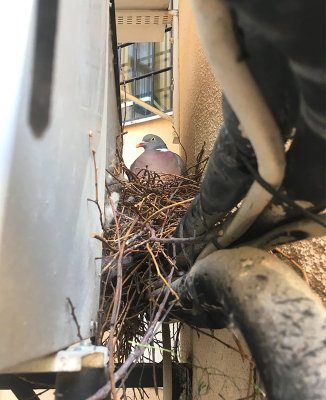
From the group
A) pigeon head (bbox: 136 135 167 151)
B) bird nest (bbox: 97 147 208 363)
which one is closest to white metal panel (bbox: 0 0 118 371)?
bird nest (bbox: 97 147 208 363)

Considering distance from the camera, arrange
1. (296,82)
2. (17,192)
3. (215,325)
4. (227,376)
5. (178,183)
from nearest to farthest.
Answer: (296,82), (17,192), (215,325), (227,376), (178,183)

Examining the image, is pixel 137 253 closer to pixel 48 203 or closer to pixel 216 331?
pixel 216 331

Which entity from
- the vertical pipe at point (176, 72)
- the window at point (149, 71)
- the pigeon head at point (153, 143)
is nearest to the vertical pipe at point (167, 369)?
the pigeon head at point (153, 143)

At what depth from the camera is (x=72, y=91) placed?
24.2 inches

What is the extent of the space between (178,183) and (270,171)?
3.56ft

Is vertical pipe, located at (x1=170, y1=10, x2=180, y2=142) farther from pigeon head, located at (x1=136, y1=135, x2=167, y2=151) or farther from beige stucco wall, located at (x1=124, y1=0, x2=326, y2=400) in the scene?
pigeon head, located at (x1=136, y1=135, x2=167, y2=151)

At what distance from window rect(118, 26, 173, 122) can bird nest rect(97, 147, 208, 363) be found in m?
4.33

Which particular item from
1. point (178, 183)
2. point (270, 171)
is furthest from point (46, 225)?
point (178, 183)

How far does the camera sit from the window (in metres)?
5.59

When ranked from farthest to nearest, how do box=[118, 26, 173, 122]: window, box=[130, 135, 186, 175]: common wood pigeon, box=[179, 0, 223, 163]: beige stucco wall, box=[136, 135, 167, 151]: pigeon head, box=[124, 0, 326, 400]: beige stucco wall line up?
box=[118, 26, 173, 122]: window
box=[136, 135, 167, 151]: pigeon head
box=[130, 135, 186, 175]: common wood pigeon
box=[179, 0, 223, 163]: beige stucco wall
box=[124, 0, 326, 400]: beige stucco wall

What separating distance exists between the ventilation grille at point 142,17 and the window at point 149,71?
9.39 ft

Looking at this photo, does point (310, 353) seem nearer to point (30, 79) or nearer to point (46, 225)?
point (46, 225)

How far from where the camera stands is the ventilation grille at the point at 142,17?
2542 mm

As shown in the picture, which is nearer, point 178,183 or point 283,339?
point 283,339
